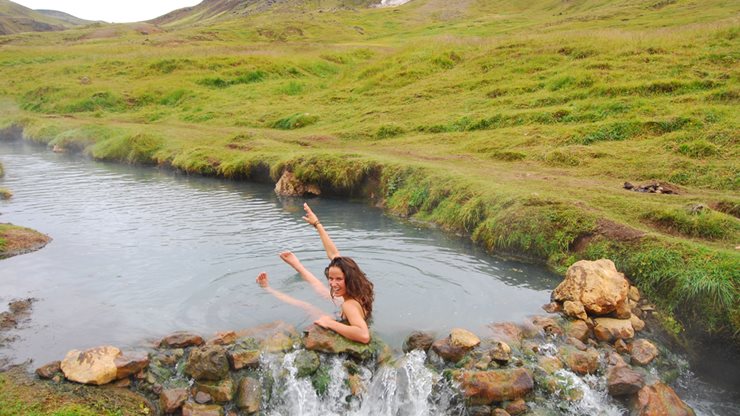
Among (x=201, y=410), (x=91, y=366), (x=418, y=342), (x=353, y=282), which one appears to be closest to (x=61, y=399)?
(x=91, y=366)

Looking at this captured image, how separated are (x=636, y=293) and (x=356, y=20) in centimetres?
9662

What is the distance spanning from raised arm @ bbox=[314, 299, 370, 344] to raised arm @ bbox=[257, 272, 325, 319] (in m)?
1.20

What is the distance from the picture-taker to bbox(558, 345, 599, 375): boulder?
8.77m

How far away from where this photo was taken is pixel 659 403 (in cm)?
809

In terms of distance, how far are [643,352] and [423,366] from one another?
3756mm

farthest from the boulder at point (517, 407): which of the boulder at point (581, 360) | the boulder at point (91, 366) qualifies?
the boulder at point (91, 366)

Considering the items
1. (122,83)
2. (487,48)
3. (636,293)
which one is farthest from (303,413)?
(122,83)

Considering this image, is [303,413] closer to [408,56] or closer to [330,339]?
[330,339]

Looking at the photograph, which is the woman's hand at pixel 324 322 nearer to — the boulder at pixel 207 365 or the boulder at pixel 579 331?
the boulder at pixel 207 365

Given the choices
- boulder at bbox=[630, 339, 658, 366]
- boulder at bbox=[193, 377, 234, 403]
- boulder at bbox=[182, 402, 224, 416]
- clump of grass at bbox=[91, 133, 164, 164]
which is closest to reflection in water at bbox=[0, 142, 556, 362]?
boulder at bbox=[193, 377, 234, 403]

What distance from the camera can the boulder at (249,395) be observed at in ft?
26.2

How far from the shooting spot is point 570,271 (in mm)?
10836

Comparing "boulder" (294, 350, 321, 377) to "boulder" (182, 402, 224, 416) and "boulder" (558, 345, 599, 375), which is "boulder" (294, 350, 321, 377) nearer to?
"boulder" (182, 402, 224, 416)

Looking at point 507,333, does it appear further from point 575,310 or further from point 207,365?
point 207,365
